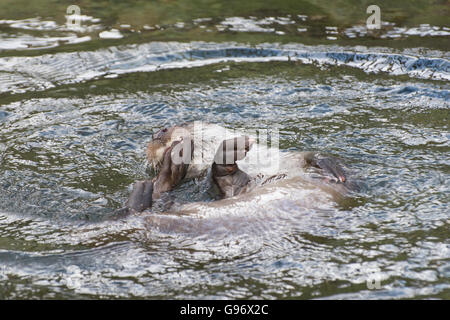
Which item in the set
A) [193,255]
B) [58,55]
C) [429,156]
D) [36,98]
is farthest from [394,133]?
[58,55]

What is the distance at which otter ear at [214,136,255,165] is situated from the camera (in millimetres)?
4070

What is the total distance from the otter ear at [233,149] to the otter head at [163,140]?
35cm

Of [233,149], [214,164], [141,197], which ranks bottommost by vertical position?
[141,197]

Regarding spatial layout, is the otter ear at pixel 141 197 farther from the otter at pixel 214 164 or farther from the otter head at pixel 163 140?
the otter head at pixel 163 140

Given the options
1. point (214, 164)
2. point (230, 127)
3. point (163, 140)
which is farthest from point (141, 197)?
point (230, 127)

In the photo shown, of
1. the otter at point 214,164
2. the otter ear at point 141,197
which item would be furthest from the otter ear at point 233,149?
the otter ear at point 141,197

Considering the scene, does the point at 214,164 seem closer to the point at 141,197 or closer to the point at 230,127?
the point at 141,197

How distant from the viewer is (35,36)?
Answer: 787cm

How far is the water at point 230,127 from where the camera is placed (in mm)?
3332

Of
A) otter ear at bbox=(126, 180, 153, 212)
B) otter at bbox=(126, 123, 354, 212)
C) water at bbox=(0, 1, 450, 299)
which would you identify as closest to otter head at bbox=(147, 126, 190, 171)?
otter at bbox=(126, 123, 354, 212)

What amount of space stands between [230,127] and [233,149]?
136cm

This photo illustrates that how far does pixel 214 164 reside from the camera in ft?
13.9
